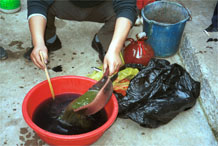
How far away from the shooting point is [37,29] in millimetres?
1767

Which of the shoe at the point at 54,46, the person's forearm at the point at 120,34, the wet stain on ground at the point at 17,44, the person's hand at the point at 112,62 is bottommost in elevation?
the wet stain on ground at the point at 17,44

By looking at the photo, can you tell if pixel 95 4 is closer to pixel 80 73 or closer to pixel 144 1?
pixel 80 73

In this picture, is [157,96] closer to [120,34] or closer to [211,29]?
[120,34]

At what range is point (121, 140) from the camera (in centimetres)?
187

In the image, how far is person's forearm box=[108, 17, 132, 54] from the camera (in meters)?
1.74

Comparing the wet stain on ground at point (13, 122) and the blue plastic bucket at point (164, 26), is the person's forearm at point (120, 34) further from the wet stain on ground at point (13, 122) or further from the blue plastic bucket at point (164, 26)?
the wet stain on ground at point (13, 122)

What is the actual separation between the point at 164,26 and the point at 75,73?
0.94 m

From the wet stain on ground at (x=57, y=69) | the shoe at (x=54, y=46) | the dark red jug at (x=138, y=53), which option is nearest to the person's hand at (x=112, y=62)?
the dark red jug at (x=138, y=53)

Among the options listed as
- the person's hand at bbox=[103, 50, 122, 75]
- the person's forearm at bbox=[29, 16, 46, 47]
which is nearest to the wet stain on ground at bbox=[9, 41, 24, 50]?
the person's forearm at bbox=[29, 16, 46, 47]

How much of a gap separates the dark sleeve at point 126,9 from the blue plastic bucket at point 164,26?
0.51 metres

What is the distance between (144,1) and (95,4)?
964mm

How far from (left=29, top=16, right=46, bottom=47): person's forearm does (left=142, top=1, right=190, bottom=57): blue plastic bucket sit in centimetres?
105

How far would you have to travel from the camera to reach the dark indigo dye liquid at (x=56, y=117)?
1667mm

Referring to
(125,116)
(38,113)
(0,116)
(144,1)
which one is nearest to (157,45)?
(144,1)
